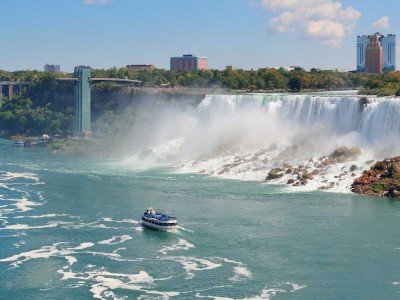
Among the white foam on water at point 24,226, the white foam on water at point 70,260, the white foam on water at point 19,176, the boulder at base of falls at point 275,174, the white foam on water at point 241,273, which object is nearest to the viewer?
the white foam on water at point 241,273

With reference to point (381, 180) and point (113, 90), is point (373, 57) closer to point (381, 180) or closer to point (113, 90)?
point (113, 90)

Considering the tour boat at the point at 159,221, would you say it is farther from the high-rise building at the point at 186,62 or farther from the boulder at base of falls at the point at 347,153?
the high-rise building at the point at 186,62

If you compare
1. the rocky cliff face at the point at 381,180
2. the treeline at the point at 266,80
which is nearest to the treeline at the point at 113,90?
the treeline at the point at 266,80

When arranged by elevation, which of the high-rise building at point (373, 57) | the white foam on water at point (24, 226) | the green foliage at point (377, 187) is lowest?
the white foam on water at point (24, 226)

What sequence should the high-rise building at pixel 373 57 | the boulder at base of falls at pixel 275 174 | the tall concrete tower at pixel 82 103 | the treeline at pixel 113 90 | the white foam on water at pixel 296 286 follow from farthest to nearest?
the high-rise building at pixel 373 57
the treeline at pixel 113 90
the tall concrete tower at pixel 82 103
the boulder at base of falls at pixel 275 174
the white foam on water at pixel 296 286

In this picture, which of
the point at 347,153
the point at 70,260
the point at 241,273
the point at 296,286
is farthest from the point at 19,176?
the point at 296,286

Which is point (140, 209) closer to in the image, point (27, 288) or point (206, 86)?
point (27, 288)

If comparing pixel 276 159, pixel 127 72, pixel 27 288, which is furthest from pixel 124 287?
pixel 127 72
